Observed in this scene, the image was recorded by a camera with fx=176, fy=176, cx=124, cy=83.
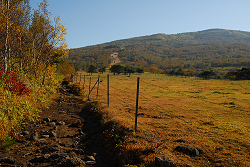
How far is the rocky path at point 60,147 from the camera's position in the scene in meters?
8.04

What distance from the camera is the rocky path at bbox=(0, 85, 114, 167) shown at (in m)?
8.04

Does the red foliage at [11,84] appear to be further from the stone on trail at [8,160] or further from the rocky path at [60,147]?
the stone on trail at [8,160]

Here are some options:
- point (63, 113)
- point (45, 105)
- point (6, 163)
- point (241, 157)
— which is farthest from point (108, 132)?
point (45, 105)

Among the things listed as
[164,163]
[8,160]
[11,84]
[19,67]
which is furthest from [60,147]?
[19,67]

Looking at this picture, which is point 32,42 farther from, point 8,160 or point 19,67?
point 8,160

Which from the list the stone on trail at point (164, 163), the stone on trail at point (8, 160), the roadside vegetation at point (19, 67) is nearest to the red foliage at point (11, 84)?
the roadside vegetation at point (19, 67)

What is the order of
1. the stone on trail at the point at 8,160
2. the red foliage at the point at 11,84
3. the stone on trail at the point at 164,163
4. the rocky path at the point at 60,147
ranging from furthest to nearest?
the red foliage at the point at 11,84 → the rocky path at the point at 60,147 → the stone on trail at the point at 8,160 → the stone on trail at the point at 164,163

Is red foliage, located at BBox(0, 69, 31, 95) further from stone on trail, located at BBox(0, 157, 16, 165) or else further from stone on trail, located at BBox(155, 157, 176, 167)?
stone on trail, located at BBox(155, 157, 176, 167)

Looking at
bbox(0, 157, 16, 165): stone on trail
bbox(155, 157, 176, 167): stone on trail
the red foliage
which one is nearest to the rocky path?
bbox(0, 157, 16, 165): stone on trail

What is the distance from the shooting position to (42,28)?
77.4 feet

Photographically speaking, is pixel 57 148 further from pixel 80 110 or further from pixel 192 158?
pixel 80 110

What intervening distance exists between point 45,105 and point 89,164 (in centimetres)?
1297

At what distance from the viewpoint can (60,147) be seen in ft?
31.7

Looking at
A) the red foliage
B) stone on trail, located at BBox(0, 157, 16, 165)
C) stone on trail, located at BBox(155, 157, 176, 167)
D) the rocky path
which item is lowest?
the rocky path
